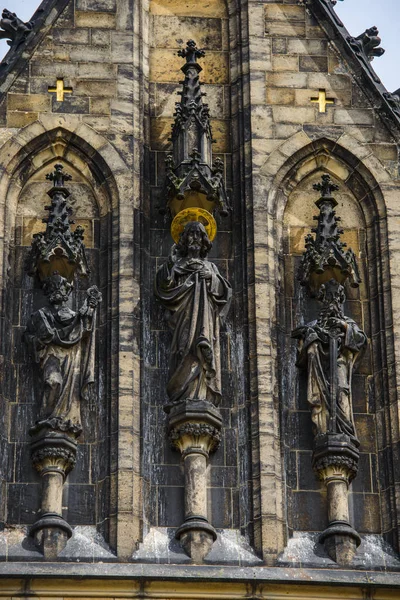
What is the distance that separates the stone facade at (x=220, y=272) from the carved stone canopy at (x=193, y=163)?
217 millimetres

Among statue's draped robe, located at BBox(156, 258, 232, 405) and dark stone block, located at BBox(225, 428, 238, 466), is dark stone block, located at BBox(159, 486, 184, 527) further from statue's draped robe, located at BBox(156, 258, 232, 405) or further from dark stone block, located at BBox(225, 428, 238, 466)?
statue's draped robe, located at BBox(156, 258, 232, 405)

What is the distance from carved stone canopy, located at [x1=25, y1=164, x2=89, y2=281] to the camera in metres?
19.5

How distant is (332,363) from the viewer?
19.2 m

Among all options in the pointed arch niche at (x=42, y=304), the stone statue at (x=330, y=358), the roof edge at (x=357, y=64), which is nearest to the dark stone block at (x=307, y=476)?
the stone statue at (x=330, y=358)

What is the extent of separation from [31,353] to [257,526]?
82.9 inches

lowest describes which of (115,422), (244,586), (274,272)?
(244,586)

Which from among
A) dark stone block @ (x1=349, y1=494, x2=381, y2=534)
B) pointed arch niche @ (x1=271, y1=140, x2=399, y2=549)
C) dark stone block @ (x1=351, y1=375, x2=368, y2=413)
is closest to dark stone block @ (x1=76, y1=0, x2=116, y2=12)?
pointed arch niche @ (x1=271, y1=140, x2=399, y2=549)

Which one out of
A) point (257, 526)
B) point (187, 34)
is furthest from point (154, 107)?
point (257, 526)

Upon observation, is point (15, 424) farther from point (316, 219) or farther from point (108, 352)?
point (316, 219)

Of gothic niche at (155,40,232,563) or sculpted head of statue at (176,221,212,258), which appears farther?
sculpted head of statue at (176,221,212,258)

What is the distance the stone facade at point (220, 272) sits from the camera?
18531 millimetres

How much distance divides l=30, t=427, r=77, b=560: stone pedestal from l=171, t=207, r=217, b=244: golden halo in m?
1.92

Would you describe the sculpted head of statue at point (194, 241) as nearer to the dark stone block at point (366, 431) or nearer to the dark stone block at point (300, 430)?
the dark stone block at point (300, 430)

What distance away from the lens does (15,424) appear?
62.4ft
